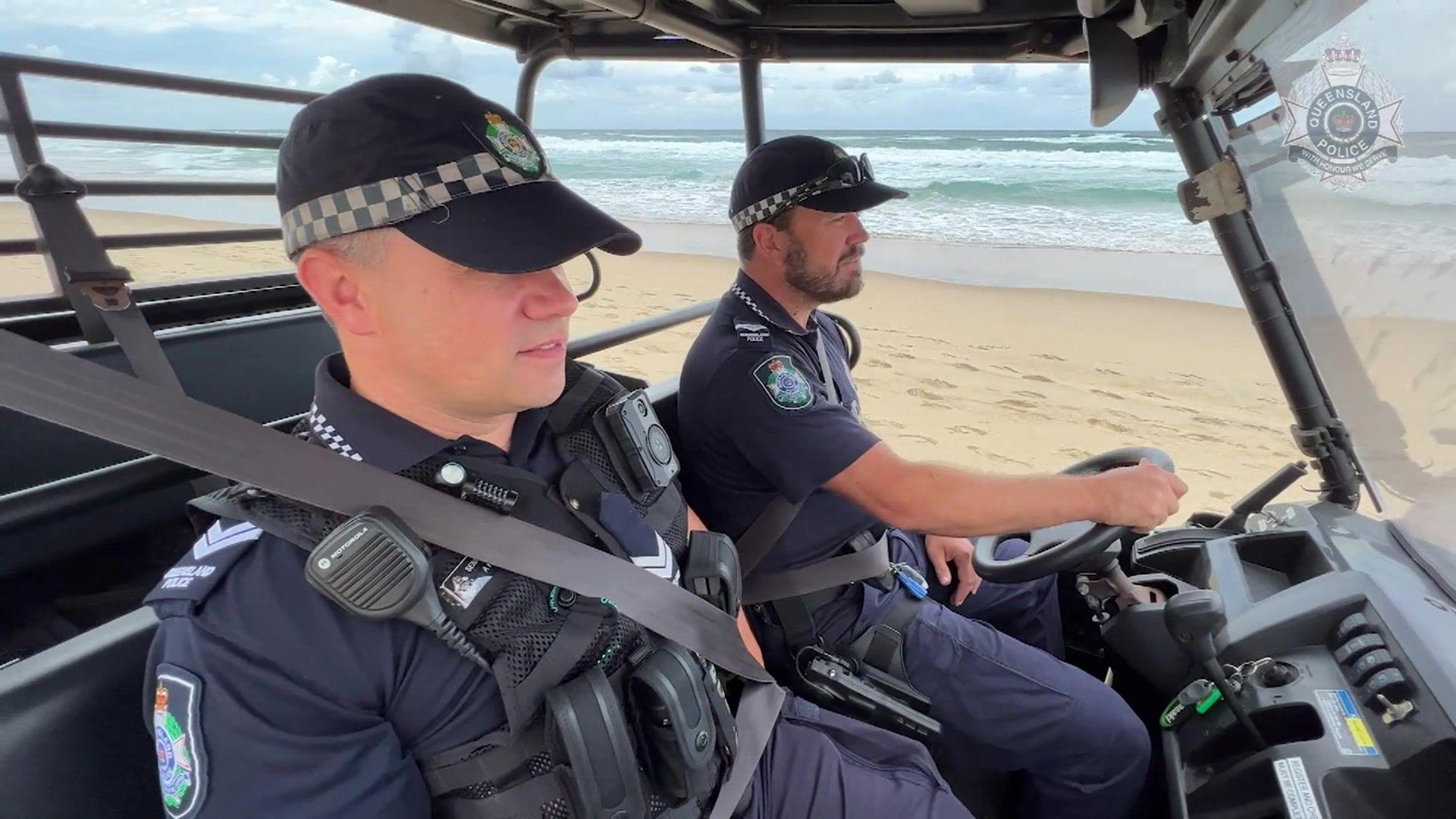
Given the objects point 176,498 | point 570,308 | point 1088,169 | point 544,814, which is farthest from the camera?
point 1088,169

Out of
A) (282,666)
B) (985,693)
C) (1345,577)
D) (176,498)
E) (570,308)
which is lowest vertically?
(985,693)

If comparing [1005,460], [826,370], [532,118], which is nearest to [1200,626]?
[826,370]

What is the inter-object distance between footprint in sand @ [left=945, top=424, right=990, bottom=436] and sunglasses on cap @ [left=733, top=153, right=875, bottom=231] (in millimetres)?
3754

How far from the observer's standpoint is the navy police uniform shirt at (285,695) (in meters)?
0.91

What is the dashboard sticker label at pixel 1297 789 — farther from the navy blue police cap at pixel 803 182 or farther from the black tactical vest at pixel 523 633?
the navy blue police cap at pixel 803 182

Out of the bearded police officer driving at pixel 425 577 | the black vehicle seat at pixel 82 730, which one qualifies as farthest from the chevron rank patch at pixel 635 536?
the black vehicle seat at pixel 82 730

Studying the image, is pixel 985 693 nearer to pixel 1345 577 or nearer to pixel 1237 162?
pixel 1345 577

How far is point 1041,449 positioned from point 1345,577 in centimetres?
392

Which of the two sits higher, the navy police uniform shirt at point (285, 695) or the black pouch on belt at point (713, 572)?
the navy police uniform shirt at point (285, 695)

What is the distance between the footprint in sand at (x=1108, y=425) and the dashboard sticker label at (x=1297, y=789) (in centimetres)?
469

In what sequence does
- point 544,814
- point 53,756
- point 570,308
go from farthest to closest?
point 570,308 < point 544,814 < point 53,756

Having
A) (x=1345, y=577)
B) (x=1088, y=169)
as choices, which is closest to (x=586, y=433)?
(x=1345, y=577)

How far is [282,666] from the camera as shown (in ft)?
3.14

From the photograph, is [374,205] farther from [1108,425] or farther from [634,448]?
[1108,425]
